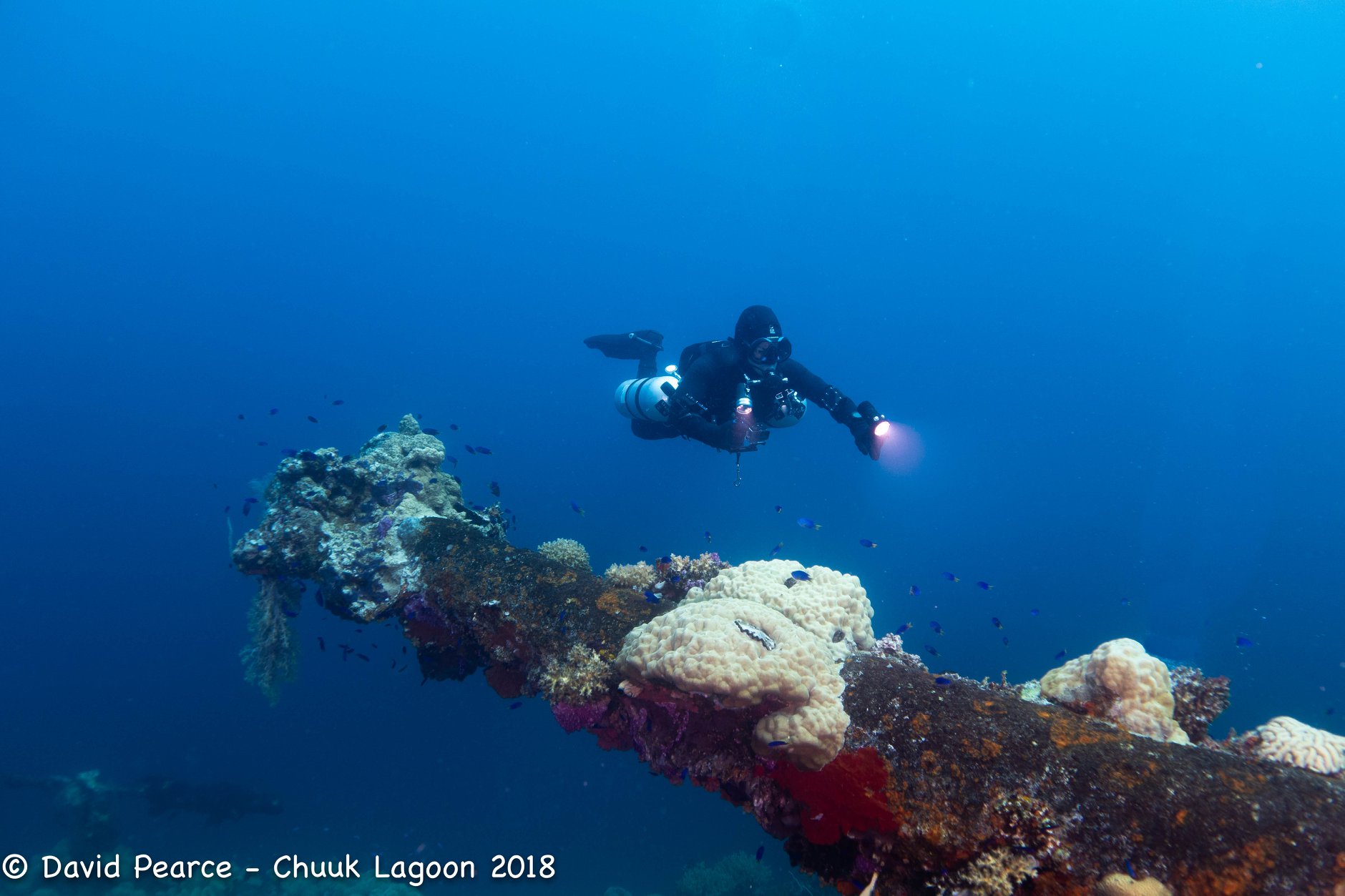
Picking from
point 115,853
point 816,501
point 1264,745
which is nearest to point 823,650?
point 1264,745

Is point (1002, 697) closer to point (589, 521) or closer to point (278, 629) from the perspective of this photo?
point (278, 629)

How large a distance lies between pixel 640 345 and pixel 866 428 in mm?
8466

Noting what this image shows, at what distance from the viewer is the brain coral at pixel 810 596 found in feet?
17.7

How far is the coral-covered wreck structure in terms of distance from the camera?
2.90 m

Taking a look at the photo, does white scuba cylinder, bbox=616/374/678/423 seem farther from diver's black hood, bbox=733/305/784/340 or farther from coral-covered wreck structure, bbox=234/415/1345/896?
coral-covered wreck structure, bbox=234/415/1345/896

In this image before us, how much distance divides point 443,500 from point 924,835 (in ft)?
24.1

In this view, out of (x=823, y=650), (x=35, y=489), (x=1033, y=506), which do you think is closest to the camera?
(x=823, y=650)

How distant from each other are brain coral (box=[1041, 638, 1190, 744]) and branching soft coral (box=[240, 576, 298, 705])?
9.16m

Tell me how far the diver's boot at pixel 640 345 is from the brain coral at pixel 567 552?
6.85 m

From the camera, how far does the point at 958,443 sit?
53906 millimetres

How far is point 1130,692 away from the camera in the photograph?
411cm

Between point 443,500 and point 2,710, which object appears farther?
point 2,710

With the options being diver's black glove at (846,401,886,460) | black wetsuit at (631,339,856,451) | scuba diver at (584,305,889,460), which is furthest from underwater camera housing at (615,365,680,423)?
diver's black glove at (846,401,886,460)

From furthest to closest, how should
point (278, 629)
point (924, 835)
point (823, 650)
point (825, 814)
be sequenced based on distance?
point (278, 629)
point (823, 650)
point (825, 814)
point (924, 835)
